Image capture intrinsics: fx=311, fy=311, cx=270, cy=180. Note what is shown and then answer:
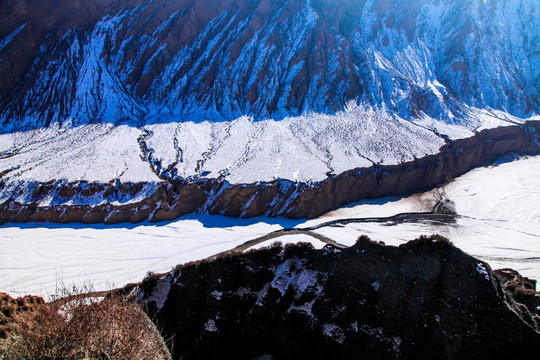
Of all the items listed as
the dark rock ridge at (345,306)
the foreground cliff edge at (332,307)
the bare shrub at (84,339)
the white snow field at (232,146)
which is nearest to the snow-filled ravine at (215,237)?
the white snow field at (232,146)

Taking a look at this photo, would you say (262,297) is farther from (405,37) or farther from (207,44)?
(405,37)

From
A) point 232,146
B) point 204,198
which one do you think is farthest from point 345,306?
point 232,146

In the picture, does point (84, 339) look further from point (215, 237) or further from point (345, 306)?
point (215, 237)

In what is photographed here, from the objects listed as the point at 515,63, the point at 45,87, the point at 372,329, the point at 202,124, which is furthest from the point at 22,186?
the point at 515,63

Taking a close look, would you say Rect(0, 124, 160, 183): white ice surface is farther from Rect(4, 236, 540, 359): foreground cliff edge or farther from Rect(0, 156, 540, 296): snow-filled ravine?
Rect(4, 236, 540, 359): foreground cliff edge

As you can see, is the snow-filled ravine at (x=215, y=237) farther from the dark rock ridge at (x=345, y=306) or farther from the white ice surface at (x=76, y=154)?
the dark rock ridge at (x=345, y=306)
